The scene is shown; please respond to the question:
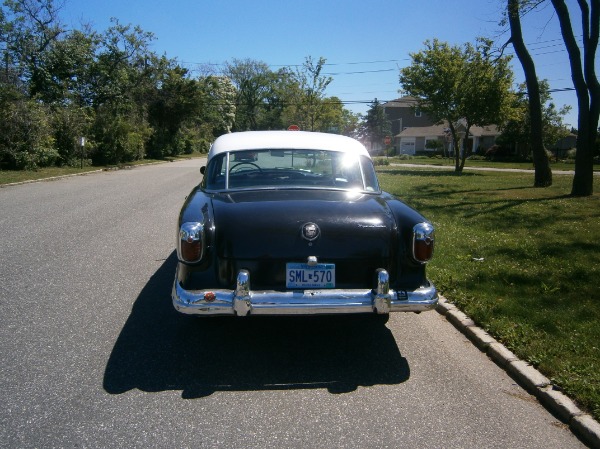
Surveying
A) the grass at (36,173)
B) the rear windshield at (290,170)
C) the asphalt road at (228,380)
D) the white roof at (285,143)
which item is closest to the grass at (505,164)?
the grass at (36,173)

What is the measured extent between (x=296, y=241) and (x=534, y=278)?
3.59m

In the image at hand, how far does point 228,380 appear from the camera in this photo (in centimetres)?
357

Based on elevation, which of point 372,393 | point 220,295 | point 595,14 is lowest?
point 372,393

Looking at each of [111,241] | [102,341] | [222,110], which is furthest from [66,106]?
[222,110]

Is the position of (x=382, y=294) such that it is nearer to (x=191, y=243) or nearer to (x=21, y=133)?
(x=191, y=243)

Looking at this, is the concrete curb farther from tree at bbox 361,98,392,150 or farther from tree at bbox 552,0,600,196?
tree at bbox 361,98,392,150

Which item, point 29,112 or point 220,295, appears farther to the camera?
point 29,112

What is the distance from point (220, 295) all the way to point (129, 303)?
188cm

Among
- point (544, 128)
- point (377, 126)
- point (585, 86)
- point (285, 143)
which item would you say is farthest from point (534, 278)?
point (377, 126)

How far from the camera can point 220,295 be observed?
11.9ft

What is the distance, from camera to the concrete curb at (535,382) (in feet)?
9.82

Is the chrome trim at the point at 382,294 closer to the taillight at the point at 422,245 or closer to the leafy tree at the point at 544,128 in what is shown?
the taillight at the point at 422,245

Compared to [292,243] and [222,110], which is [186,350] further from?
[222,110]

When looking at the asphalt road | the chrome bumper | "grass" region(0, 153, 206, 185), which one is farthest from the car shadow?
"grass" region(0, 153, 206, 185)
